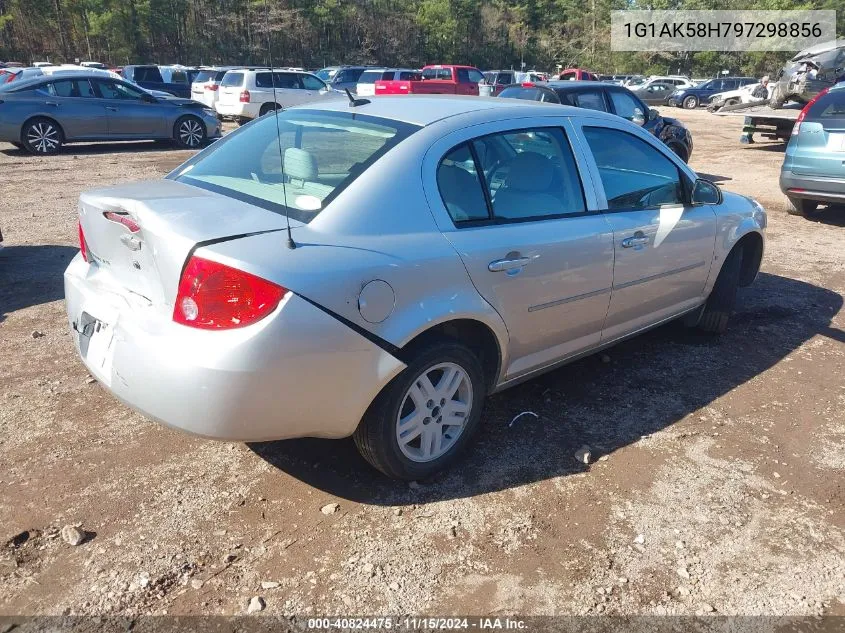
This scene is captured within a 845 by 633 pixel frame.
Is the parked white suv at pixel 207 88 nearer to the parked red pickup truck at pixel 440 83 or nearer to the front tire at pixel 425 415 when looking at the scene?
the parked red pickup truck at pixel 440 83

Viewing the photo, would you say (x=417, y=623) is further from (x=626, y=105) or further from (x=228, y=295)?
(x=626, y=105)

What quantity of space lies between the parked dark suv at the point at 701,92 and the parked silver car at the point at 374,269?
34.9 metres

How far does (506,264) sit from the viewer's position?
3.16 m

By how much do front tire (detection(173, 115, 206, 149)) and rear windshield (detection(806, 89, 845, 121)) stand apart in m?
12.3

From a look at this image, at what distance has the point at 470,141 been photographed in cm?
322

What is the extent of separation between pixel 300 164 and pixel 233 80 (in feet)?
56.5

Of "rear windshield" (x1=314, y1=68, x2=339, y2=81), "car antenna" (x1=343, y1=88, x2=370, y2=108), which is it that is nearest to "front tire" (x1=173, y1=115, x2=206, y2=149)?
"car antenna" (x1=343, y1=88, x2=370, y2=108)

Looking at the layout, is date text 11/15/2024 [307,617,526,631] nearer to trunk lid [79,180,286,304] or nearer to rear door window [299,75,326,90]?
trunk lid [79,180,286,304]

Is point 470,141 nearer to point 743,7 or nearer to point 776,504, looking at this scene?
point 776,504

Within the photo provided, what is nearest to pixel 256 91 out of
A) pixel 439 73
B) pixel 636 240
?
pixel 439 73

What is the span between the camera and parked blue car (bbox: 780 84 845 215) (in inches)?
312

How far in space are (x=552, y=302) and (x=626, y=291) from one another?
2.24ft

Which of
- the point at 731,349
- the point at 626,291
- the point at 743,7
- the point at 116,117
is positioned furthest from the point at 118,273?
the point at 743,7

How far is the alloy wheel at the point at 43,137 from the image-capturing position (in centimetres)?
1337
